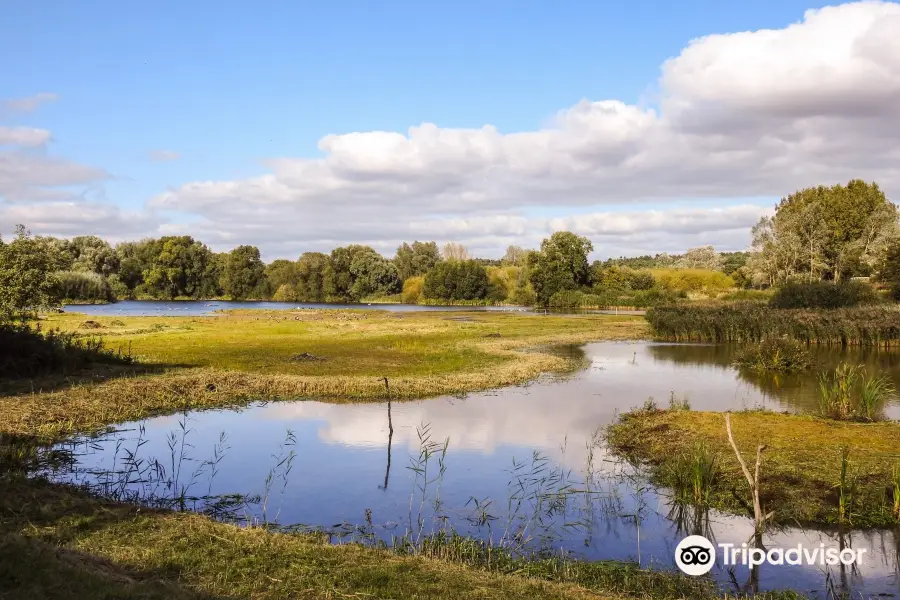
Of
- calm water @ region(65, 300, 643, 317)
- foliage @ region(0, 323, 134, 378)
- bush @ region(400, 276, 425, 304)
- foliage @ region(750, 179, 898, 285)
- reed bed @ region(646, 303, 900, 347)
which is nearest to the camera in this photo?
foliage @ region(0, 323, 134, 378)

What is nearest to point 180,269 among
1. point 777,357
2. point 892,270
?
point 892,270

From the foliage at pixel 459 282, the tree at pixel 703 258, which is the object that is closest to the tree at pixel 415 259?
the foliage at pixel 459 282

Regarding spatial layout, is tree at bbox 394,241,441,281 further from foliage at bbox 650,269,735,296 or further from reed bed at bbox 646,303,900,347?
reed bed at bbox 646,303,900,347

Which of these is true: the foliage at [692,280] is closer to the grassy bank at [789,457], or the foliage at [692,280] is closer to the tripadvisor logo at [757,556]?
the grassy bank at [789,457]

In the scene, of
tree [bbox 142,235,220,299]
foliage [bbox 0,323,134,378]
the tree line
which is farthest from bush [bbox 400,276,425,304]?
foliage [bbox 0,323,134,378]

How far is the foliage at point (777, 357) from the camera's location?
87.7 feet

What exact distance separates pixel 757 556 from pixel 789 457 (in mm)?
4930

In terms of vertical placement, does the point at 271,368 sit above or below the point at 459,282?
below

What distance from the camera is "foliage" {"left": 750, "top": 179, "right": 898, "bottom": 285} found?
74875mm

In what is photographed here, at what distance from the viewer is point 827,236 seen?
258 feet

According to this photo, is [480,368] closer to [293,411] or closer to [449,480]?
[293,411]

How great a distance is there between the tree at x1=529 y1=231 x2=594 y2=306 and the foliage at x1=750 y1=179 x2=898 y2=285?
23088 millimetres

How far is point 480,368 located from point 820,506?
55.4 feet

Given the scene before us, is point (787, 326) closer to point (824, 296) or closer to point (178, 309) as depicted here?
point (824, 296)
